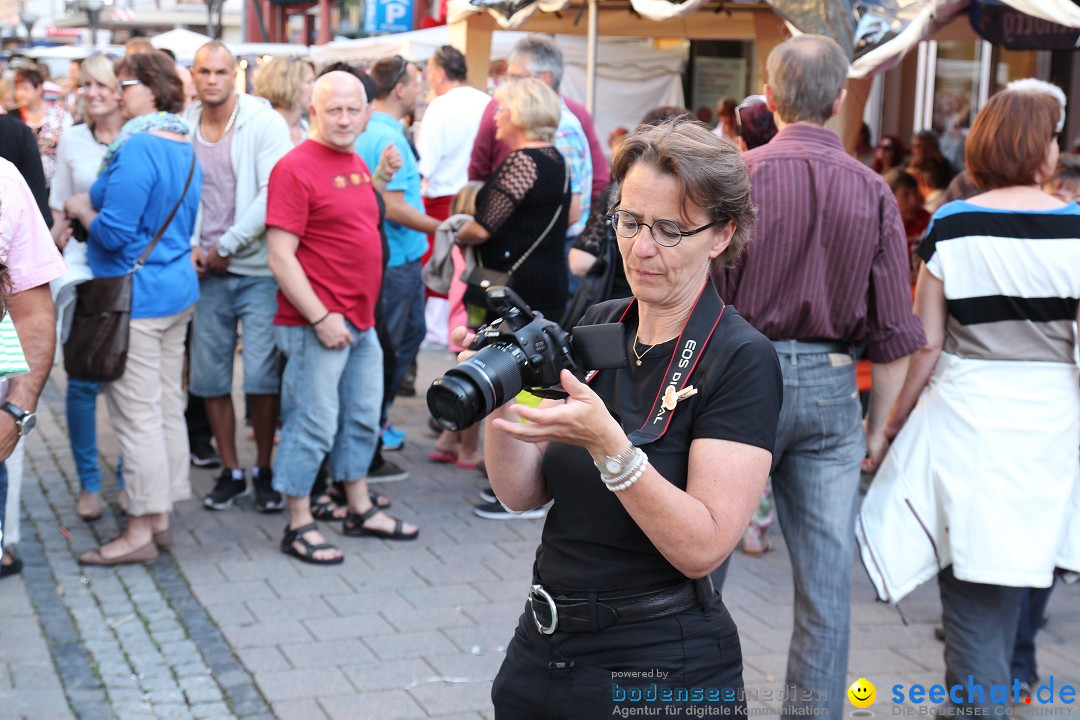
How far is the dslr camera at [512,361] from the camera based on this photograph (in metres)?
1.87

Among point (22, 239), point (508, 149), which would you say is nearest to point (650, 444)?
point (22, 239)

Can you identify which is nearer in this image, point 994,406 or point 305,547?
point 994,406

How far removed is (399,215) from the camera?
21.0 feet

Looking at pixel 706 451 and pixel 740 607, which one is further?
pixel 740 607

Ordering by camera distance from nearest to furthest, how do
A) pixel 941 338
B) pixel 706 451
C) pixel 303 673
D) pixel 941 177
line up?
pixel 706 451, pixel 941 338, pixel 303 673, pixel 941 177

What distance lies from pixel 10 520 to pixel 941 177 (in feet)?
21.2

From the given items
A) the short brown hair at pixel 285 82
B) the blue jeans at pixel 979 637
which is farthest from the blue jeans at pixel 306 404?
the blue jeans at pixel 979 637

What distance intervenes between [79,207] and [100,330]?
0.57 metres

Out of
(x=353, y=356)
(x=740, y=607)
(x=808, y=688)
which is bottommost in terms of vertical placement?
(x=740, y=607)

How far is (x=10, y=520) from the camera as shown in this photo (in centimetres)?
468

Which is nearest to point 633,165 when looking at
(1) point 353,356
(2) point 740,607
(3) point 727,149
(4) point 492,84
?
(3) point 727,149

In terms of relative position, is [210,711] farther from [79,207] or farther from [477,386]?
[477,386]

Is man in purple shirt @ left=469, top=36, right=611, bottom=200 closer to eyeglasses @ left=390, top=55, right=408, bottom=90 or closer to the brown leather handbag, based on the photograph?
eyeglasses @ left=390, top=55, right=408, bottom=90

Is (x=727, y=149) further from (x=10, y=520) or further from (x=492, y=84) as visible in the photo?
(x=492, y=84)
